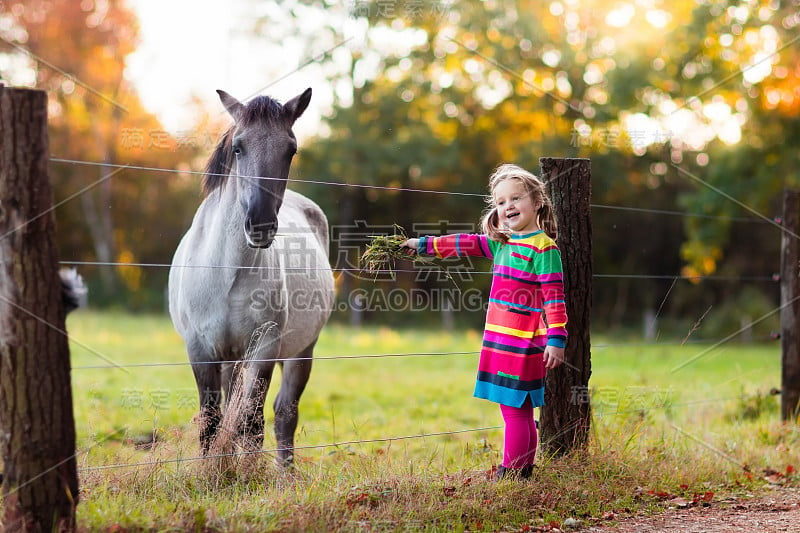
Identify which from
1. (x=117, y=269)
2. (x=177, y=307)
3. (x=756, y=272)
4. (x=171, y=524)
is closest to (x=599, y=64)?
(x=756, y=272)

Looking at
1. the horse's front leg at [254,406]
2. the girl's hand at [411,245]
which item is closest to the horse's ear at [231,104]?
the girl's hand at [411,245]

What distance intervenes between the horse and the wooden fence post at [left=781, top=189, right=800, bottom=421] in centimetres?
Answer: 453

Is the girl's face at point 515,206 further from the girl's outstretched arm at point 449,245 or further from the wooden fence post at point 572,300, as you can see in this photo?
the wooden fence post at point 572,300

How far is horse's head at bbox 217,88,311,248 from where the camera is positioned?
138 inches

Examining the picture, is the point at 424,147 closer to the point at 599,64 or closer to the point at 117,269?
the point at 599,64

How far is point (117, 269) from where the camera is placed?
23.6 meters

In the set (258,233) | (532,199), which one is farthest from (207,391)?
(532,199)

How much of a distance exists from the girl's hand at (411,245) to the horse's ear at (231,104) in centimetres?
121

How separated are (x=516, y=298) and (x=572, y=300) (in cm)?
84

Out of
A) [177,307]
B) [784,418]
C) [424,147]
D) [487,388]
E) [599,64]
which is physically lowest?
[784,418]

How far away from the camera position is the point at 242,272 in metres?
4.00

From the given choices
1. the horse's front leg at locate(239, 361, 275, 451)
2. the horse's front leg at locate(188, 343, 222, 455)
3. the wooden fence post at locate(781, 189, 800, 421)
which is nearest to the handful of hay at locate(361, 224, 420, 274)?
the horse's front leg at locate(239, 361, 275, 451)

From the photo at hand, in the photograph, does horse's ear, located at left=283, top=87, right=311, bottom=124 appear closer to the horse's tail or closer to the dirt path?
the horse's tail

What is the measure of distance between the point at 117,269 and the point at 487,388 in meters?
22.5
